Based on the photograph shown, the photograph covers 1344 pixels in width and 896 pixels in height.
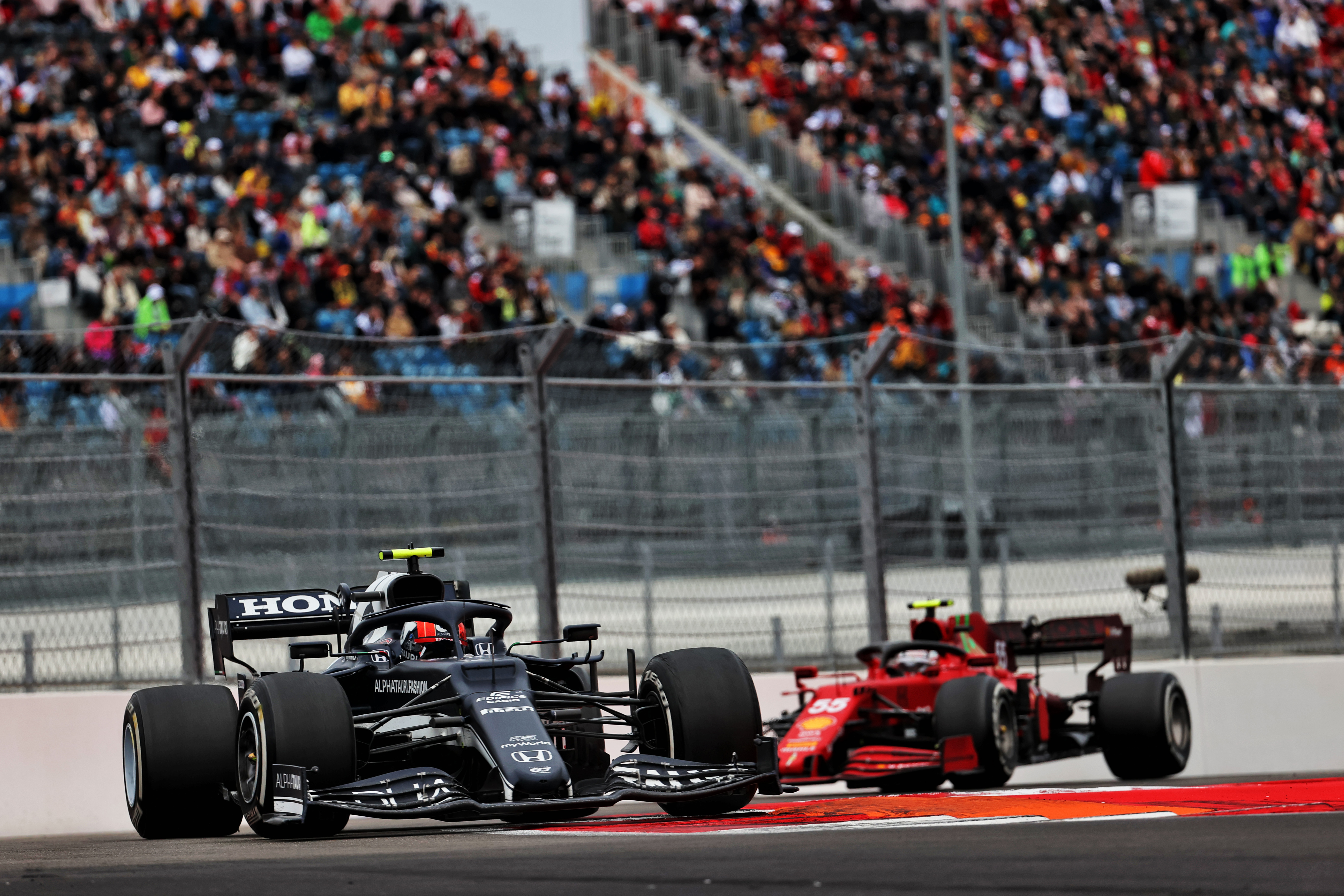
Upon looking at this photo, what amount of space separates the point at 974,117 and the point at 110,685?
22807 mm

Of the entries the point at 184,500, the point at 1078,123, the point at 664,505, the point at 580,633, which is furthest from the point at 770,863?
the point at 1078,123

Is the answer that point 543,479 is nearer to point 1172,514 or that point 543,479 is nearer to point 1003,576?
point 1003,576

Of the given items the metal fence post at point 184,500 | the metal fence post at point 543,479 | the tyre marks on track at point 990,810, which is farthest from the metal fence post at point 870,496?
the metal fence post at point 184,500

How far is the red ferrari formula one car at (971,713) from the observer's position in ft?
35.3

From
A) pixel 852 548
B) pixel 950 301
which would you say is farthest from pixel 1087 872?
pixel 950 301

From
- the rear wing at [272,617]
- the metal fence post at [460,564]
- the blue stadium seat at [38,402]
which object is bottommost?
the rear wing at [272,617]

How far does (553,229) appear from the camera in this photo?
23.6 metres

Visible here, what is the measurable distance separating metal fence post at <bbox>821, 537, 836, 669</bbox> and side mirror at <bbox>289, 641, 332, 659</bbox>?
4216 mm

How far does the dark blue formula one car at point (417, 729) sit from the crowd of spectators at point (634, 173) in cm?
349

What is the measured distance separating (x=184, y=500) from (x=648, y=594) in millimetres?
2704

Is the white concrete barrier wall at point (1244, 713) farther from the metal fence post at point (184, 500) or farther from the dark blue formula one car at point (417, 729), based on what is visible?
the dark blue formula one car at point (417, 729)

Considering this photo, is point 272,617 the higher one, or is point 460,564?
point 460,564

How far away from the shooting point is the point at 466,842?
301 inches

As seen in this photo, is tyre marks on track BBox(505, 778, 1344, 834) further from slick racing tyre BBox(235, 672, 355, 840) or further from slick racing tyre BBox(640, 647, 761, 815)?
slick racing tyre BBox(235, 672, 355, 840)
